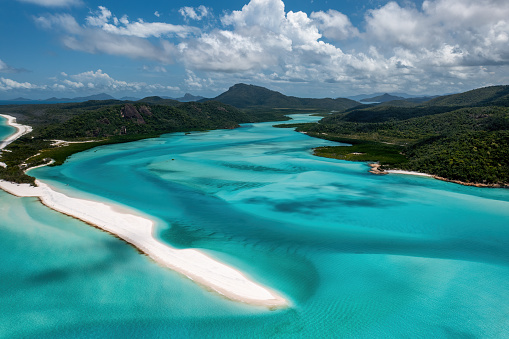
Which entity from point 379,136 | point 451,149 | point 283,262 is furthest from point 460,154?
point 379,136

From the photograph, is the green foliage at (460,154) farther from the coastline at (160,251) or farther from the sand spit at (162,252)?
the sand spit at (162,252)

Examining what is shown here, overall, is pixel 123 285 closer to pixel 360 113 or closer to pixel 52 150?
pixel 52 150

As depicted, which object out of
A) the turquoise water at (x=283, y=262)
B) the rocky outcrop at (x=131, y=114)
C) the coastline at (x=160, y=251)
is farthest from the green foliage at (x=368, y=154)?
the rocky outcrop at (x=131, y=114)

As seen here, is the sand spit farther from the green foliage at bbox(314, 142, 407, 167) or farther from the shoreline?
the green foliage at bbox(314, 142, 407, 167)

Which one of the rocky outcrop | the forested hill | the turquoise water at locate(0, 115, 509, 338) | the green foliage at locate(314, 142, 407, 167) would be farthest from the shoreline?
the rocky outcrop

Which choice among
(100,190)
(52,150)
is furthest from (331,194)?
(52,150)

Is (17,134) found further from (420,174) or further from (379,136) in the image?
(379,136)

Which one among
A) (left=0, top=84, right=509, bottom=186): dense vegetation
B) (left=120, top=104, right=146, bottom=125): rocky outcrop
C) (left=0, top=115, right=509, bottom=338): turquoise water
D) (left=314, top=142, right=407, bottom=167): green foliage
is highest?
(left=120, top=104, right=146, bottom=125): rocky outcrop
